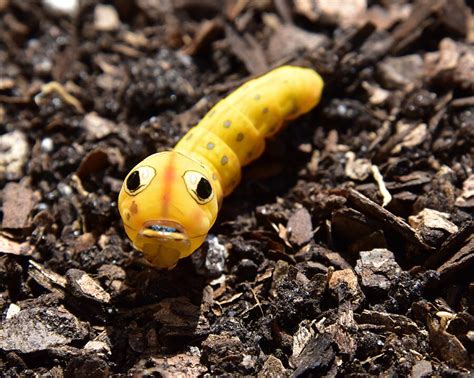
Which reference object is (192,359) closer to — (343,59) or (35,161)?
(35,161)

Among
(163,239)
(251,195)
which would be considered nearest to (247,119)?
(251,195)

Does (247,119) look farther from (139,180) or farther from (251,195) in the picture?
(139,180)

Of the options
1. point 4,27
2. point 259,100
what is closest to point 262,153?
point 259,100

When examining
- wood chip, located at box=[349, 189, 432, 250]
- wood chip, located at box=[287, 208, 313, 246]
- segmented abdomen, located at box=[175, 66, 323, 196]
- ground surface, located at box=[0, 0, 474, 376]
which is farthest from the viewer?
segmented abdomen, located at box=[175, 66, 323, 196]

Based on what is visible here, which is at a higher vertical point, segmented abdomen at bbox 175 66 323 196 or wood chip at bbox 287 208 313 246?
segmented abdomen at bbox 175 66 323 196

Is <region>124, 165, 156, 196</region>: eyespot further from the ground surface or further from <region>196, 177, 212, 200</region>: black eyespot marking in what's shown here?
the ground surface

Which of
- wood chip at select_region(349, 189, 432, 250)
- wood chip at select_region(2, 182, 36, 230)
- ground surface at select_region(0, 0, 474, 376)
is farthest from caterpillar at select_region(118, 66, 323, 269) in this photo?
wood chip at select_region(2, 182, 36, 230)
